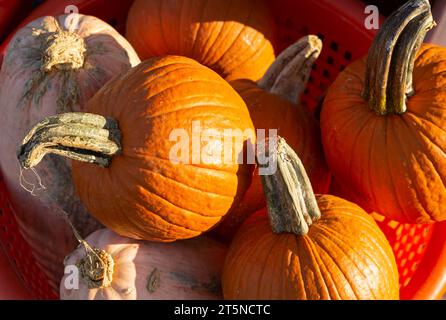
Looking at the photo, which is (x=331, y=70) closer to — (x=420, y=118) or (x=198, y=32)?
(x=198, y=32)

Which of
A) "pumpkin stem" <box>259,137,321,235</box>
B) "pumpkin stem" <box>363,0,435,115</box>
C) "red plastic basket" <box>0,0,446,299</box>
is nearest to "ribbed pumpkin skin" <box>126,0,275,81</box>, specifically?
"red plastic basket" <box>0,0,446,299</box>

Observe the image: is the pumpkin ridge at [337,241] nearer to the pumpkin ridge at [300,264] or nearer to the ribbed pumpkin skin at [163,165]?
the pumpkin ridge at [300,264]

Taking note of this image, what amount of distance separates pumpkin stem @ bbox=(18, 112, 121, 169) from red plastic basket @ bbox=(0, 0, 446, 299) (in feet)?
1.92

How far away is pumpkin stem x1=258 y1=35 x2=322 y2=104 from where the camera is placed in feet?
4.59

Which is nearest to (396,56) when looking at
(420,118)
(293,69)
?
(420,118)

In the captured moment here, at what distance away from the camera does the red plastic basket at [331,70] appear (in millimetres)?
1444

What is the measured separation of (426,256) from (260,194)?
0.45 meters

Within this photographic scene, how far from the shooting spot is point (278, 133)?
1363 mm

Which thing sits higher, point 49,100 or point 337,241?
point 49,100

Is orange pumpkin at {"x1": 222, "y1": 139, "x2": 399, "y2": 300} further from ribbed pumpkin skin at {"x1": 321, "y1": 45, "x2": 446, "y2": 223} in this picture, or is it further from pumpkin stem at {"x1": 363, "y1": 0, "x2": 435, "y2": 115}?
pumpkin stem at {"x1": 363, "y1": 0, "x2": 435, "y2": 115}

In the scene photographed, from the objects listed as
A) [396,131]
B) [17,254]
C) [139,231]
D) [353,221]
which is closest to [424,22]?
[396,131]

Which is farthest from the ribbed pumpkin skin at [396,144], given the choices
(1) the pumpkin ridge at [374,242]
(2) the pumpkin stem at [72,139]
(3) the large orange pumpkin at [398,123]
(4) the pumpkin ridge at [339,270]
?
(2) the pumpkin stem at [72,139]

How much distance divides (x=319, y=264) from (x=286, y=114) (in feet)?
1.34
